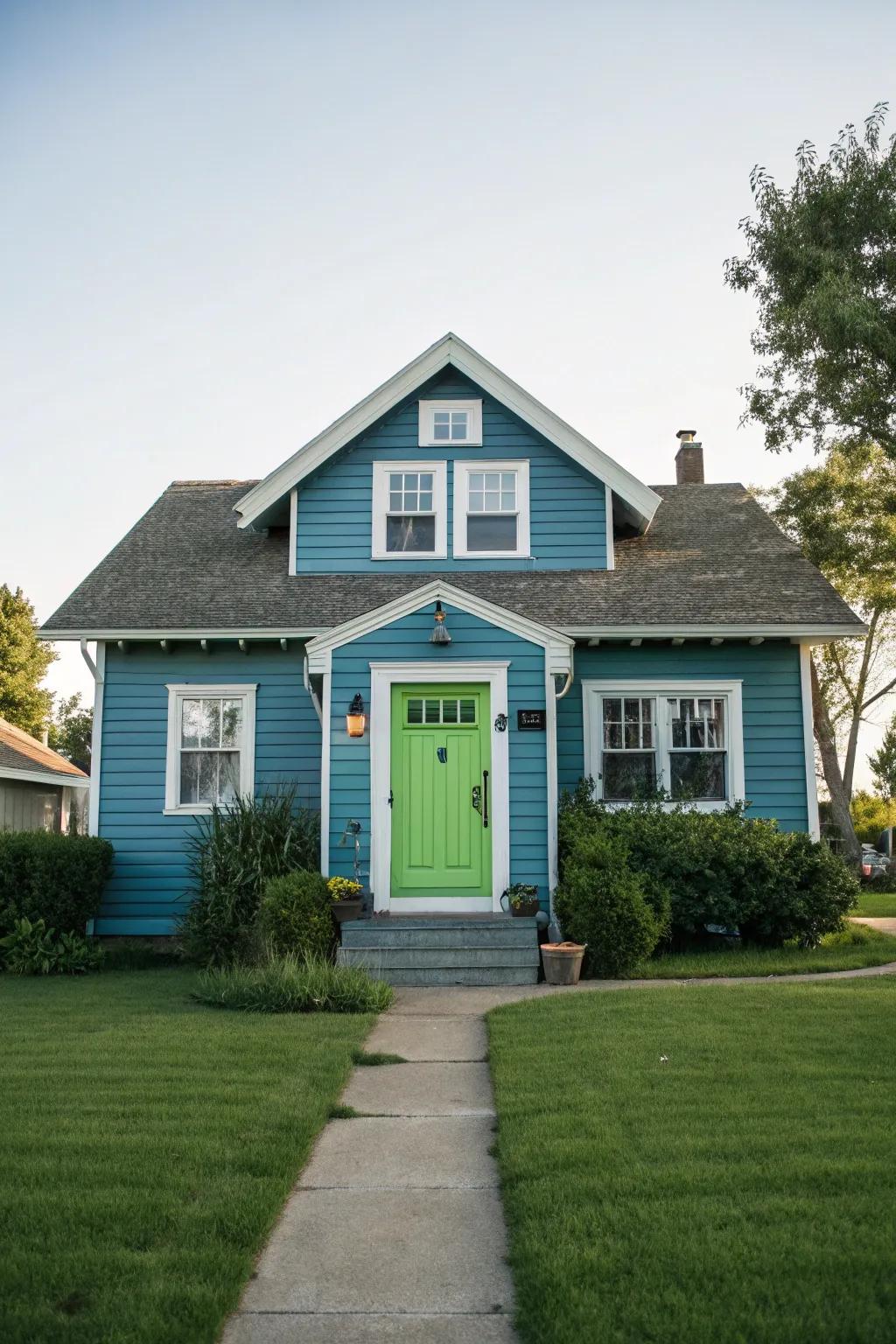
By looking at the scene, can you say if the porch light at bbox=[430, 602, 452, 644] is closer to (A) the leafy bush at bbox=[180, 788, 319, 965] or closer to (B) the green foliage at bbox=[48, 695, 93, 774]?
(A) the leafy bush at bbox=[180, 788, 319, 965]

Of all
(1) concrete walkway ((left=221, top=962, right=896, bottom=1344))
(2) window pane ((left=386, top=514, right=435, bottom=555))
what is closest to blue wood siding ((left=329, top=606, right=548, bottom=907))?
(2) window pane ((left=386, top=514, right=435, bottom=555))

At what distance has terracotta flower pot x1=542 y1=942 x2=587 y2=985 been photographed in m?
9.79

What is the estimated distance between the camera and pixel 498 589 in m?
13.2

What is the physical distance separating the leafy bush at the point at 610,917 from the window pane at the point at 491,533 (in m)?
4.84

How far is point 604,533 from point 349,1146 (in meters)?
9.69

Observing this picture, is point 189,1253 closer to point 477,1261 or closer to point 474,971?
point 477,1261

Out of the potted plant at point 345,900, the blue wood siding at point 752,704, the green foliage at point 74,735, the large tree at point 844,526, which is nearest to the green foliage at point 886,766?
the large tree at point 844,526

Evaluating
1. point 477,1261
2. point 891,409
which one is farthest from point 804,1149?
point 891,409

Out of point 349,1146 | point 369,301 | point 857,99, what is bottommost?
point 349,1146

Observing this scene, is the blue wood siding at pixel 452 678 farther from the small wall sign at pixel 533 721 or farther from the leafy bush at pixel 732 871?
the leafy bush at pixel 732 871

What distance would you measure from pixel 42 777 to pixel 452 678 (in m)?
14.2

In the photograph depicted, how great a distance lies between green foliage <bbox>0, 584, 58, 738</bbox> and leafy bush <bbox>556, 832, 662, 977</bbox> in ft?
101

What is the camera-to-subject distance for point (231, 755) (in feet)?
43.0

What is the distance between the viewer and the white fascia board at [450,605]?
11.4 metres
